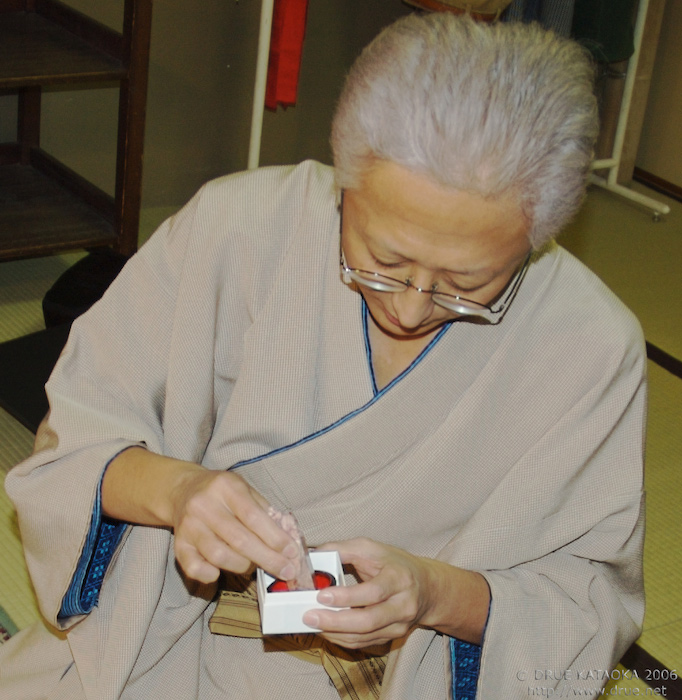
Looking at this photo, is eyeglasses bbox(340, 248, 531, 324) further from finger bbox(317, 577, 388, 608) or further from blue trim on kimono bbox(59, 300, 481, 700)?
finger bbox(317, 577, 388, 608)

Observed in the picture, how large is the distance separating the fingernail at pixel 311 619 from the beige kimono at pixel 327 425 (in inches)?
11.9

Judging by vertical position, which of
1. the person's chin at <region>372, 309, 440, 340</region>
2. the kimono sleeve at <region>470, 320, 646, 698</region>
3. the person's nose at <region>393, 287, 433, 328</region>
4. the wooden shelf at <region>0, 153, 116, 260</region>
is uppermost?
the person's nose at <region>393, 287, 433, 328</region>

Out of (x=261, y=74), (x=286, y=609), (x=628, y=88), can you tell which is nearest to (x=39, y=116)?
(x=261, y=74)

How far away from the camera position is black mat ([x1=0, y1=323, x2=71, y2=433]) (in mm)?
2334

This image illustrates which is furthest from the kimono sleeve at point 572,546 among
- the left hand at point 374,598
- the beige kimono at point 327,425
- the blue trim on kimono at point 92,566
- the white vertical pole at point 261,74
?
the white vertical pole at point 261,74

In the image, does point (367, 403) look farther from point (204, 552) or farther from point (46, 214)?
point (46, 214)

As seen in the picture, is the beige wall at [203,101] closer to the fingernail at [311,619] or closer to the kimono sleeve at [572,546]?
the kimono sleeve at [572,546]

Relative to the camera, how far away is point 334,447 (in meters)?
1.27

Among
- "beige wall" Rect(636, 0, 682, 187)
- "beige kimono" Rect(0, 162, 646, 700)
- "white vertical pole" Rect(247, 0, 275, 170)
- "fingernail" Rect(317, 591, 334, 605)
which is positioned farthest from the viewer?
"beige wall" Rect(636, 0, 682, 187)

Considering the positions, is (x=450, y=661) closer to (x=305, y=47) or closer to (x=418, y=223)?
(x=418, y=223)

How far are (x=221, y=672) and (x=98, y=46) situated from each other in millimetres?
2026

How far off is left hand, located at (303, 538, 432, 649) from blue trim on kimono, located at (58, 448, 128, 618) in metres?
0.34

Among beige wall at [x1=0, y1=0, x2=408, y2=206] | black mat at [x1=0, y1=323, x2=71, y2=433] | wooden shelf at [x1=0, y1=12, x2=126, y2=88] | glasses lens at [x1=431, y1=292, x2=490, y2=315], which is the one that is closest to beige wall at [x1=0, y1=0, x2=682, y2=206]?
beige wall at [x1=0, y1=0, x2=408, y2=206]

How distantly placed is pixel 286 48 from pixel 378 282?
2388 millimetres
